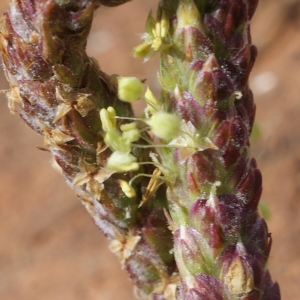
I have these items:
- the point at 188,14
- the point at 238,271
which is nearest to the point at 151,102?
the point at 188,14

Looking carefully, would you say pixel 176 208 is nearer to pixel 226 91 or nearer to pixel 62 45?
pixel 226 91

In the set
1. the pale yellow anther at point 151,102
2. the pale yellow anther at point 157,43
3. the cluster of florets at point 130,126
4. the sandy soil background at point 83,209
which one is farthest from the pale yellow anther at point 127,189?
the sandy soil background at point 83,209

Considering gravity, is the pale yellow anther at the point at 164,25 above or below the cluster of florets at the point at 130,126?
above

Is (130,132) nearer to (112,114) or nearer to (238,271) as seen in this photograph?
(112,114)

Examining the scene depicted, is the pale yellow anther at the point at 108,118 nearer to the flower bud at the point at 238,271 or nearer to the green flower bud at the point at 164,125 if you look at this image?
the green flower bud at the point at 164,125

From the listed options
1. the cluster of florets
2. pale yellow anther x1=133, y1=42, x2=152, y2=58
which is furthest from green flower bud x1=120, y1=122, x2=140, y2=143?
pale yellow anther x1=133, y1=42, x2=152, y2=58

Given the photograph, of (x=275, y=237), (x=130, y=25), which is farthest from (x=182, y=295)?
(x=130, y=25)
